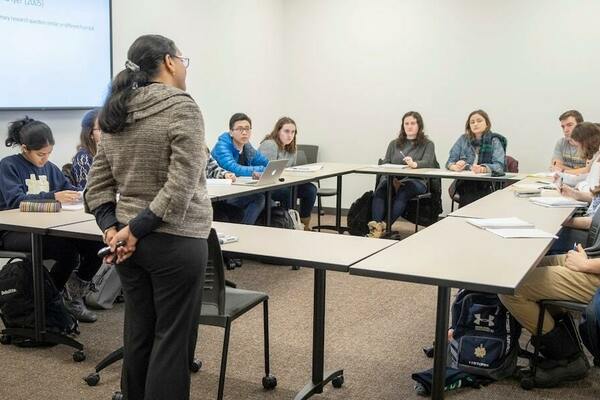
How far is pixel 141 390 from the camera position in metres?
2.10

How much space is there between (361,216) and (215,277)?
3830 mm

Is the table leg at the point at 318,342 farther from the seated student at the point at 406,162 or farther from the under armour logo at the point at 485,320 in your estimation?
the seated student at the point at 406,162

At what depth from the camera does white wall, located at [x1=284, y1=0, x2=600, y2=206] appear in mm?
6434

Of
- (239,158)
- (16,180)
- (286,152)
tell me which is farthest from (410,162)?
(16,180)

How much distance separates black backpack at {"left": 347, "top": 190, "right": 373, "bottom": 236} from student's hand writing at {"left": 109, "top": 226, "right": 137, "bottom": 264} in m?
4.41

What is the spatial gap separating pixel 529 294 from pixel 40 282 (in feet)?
7.40

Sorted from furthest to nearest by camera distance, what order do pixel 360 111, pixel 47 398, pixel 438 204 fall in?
pixel 360 111, pixel 438 204, pixel 47 398

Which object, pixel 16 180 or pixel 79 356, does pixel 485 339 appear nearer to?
pixel 79 356

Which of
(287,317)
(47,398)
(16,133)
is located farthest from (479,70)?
(47,398)

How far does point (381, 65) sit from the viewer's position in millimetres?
7172

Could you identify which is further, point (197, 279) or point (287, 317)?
point (287, 317)

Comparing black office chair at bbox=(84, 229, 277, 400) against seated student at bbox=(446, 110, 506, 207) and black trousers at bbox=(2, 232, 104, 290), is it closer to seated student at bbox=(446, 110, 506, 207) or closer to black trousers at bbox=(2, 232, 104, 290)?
black trousers at bbox=(2, 232, 104, 290)

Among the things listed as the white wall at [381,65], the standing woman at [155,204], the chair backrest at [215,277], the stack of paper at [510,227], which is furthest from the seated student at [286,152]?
the standing woman at [155,204]

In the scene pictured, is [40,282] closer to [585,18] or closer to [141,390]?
[141,390]
